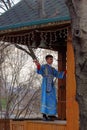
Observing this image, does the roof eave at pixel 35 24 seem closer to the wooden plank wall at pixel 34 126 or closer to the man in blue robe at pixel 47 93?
the man in blue robe at pixel 47 93

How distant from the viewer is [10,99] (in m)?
23.2

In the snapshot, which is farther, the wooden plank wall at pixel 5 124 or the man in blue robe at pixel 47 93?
the wooden plank wall at pixel 5 124

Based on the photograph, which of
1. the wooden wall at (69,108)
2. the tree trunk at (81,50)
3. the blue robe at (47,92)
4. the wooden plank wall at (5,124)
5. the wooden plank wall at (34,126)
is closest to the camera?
the tree trunk at (81,50)

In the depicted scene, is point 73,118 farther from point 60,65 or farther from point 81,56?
point 81,56

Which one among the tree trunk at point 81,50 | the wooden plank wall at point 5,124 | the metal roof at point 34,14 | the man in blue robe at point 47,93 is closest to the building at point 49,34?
the metal roof at point 34,14

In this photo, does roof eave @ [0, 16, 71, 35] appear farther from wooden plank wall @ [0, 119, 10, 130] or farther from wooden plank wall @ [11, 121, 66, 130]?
wooden plank wall @ [0, 119, 10, 130]

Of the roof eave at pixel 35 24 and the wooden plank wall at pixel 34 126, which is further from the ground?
the roof eave at pixel 35 24

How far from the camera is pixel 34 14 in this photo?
9.59 m

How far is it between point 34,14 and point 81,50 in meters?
5.78

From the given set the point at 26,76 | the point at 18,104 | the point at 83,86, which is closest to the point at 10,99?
the point at 18,104

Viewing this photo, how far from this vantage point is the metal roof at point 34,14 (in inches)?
335

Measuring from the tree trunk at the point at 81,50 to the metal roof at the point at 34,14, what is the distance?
3.93m

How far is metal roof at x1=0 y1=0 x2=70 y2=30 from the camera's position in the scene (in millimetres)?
8516

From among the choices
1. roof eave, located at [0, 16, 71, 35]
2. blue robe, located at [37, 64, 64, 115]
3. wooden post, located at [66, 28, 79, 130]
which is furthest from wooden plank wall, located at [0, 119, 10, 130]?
wooden post, located at [66, 28, 79, 130]
